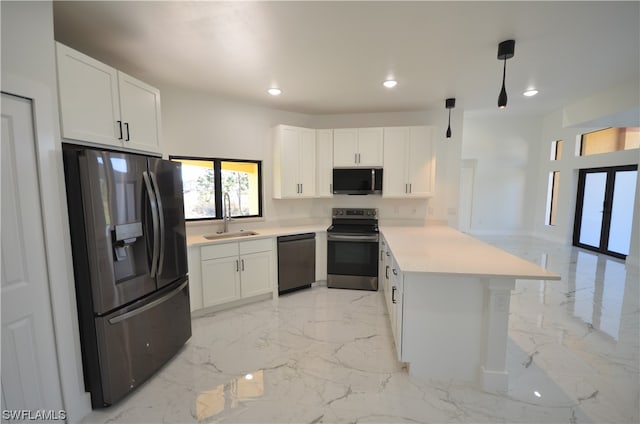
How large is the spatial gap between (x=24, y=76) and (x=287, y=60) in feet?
5.75

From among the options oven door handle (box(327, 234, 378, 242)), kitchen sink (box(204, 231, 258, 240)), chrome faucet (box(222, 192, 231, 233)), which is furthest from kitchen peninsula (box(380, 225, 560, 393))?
chrome faucet (box(222, 192, 231, 233))

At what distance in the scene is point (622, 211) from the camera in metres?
5.45

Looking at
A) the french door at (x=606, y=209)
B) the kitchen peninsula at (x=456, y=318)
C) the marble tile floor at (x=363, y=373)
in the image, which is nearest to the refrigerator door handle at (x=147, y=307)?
the marble tile floor at (x=363, y=373)

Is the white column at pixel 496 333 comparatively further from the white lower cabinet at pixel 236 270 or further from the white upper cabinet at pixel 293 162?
the white upper cabinet at pixel 293 162

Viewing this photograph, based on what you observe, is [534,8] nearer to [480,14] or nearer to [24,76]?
[480,14]

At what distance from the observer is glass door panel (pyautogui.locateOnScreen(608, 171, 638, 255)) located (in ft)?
17.3

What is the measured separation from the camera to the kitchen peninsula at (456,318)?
6.16 feet

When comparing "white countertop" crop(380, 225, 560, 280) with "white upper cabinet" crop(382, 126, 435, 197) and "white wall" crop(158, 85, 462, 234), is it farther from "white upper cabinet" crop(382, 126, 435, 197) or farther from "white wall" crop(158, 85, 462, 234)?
"white wall" crop(158, 85, 462, 234)

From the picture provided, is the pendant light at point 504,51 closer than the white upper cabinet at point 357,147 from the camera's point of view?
Yes

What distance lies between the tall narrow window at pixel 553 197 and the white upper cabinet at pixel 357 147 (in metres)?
5.56

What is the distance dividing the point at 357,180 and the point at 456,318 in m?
2.40

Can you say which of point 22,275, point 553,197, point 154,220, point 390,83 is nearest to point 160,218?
point 154,220

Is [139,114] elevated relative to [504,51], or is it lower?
lower

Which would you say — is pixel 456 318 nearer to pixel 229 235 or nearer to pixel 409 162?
pixel 409 162
